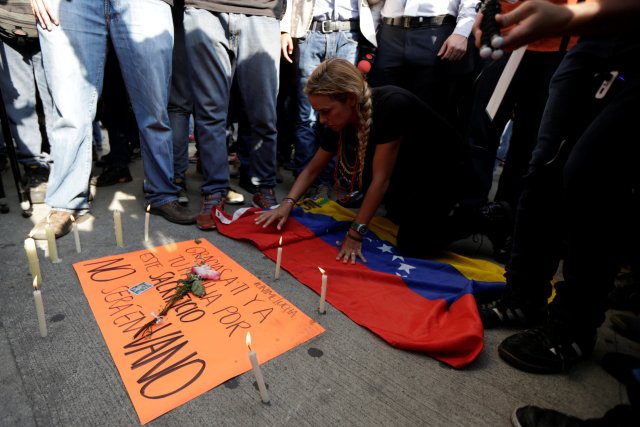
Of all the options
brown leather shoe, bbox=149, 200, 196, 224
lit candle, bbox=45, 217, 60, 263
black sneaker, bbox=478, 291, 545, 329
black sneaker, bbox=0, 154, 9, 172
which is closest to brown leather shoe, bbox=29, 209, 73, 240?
lit candle, bbox=45, 217, 60, 263

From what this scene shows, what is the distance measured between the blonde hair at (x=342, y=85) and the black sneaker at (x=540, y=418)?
128 cm

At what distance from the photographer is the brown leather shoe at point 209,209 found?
6.88ft

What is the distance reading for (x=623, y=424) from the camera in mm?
734

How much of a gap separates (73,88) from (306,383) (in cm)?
189

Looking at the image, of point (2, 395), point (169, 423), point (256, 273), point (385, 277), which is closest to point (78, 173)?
point (256, 273)

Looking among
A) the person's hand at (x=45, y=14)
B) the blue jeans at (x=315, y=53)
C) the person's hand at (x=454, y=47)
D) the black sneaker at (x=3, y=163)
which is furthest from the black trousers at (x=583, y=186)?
the black sneaker at (x=3, y=163)

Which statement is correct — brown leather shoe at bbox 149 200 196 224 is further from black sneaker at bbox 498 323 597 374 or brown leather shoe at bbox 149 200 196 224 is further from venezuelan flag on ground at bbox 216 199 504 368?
black sneaker at bbox 498 323 597 374

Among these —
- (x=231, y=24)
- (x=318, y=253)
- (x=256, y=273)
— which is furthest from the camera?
(x=231, y=24)

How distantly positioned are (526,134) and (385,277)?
1.37 m

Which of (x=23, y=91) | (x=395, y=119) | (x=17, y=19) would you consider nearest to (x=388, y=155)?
(x=395, y=119)

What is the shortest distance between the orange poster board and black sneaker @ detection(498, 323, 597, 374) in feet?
2.29

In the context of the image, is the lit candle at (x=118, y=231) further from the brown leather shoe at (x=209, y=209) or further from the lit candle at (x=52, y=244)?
the brown leather shoe at (x=209, y=209)

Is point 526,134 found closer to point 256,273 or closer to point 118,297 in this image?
point 256,273

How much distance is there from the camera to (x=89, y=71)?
194cm
